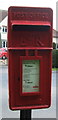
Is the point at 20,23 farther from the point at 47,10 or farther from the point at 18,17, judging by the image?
the point at 47,10

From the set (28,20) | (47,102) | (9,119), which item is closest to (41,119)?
(9,119)

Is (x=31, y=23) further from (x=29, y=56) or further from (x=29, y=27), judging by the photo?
(x=29, y=56)

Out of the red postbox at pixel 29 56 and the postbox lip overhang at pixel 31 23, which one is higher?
the postbox lip overhang at pixel 31 23

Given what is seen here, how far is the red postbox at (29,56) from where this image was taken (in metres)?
2.46

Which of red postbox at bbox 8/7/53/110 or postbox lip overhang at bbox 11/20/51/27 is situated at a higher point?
postbox lip overhang at bbox 11/20/51/27

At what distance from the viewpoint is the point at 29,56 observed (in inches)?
96.3

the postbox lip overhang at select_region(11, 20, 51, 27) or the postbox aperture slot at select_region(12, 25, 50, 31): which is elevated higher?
the postbox lip overhang at select_region(11, 20, 51, 27)

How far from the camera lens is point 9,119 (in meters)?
5.11

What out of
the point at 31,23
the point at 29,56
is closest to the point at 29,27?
the point at 31,23

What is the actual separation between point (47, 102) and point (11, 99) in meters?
0.36

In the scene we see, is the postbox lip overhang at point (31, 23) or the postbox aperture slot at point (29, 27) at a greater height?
the postbox lip overhang at point (31, 23)

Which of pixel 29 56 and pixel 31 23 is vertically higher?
pixel 31 23

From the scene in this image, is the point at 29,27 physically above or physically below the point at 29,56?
above

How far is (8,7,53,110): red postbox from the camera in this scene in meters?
2.46
